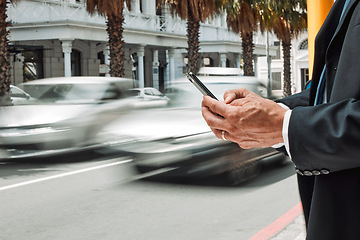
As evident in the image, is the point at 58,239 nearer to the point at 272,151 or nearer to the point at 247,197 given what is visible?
the point at 247,197

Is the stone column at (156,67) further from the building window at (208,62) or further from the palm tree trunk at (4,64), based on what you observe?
the palm tree trunk at (4,64)

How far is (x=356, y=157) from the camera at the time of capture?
42.1 inches

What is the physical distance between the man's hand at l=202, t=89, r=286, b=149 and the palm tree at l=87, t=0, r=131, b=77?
17527 mm

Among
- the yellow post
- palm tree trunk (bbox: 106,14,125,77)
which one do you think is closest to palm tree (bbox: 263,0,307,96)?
palm tree trunk (bbox: 106,14,125,77)

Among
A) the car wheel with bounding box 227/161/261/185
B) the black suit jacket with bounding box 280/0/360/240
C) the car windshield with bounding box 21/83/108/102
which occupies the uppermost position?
the car windshield with bounding box 21/83/108/102

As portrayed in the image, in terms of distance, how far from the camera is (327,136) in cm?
107

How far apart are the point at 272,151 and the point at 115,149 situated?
2.50 meters

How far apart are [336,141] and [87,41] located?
28102 millimetres

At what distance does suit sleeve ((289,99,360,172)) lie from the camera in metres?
1.05

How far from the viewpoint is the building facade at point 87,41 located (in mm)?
22750

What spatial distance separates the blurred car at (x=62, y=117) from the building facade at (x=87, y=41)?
998 centimetres

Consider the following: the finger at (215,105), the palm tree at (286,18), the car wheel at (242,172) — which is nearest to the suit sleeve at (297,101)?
the finger at (215,105)

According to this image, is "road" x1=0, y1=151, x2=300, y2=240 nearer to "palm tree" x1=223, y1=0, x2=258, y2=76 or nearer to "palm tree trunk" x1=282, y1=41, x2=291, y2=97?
"palm tree" x1=223, y1=0, x2=258, y2=76

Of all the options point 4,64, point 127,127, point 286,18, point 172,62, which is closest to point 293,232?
point 127,127
